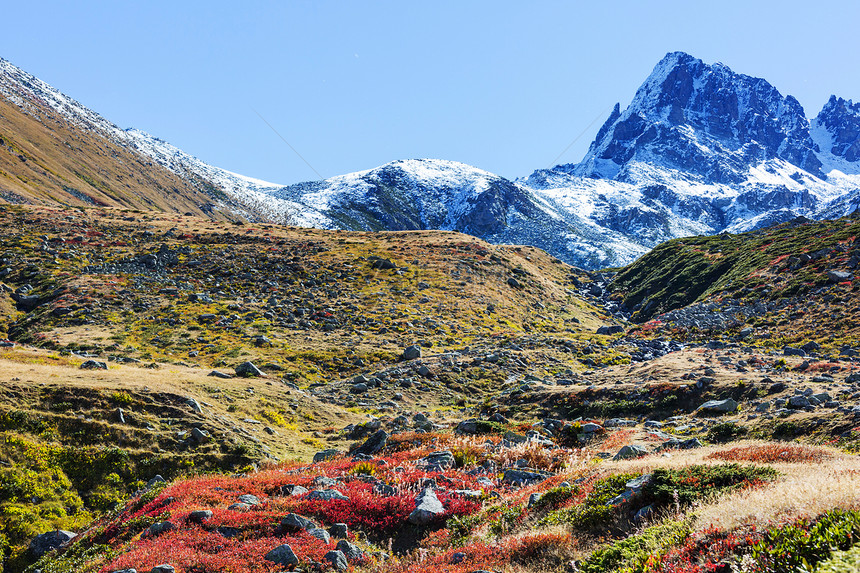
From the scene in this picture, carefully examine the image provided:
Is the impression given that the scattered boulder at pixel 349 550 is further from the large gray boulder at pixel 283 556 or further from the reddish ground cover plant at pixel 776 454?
the reddish ground cover plant at pixel 776 454

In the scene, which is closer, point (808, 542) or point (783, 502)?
point (808, 542)

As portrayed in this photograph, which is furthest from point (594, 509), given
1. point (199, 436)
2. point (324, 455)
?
point (199, 436)

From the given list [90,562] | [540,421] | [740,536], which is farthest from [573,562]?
[540,421]

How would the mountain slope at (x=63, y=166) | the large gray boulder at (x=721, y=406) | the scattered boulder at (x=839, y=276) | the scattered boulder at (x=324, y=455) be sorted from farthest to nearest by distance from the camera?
the mountain slope at (x=63, y=166) < the scattered boulder at (x=839, y=276) < the large gray boulder at (x=721, y=406) < the scattered boulder at (x=324, y=455)

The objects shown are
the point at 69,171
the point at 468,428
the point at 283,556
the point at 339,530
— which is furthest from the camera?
the point at 69,171

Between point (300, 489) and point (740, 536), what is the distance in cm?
1020

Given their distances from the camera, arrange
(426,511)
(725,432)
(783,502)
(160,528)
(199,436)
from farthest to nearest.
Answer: (199,436) < (725,432) < (426,511) < (160,528) < (783,502)

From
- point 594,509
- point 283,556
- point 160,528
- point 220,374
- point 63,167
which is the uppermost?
point 63,167

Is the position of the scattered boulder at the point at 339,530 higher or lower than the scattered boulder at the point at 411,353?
higher

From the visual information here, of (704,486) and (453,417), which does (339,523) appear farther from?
(453,417)

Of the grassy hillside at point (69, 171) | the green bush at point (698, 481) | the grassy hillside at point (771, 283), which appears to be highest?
the grassy hillside at point (69, 171)

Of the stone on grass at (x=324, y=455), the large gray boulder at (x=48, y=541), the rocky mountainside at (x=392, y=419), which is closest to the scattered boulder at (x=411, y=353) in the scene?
the rocky mountainside at (x=392, y=419)

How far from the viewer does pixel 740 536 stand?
19.2ft

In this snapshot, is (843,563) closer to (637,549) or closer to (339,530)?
(637,549)
